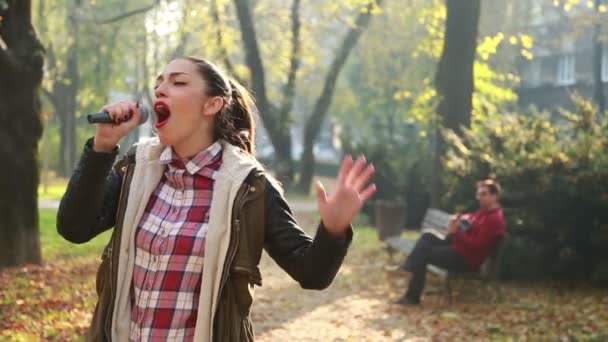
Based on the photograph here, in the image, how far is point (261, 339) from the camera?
7.98 metres

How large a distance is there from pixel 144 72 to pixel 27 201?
106 feet

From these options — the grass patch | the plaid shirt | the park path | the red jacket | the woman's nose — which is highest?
the woman's nose

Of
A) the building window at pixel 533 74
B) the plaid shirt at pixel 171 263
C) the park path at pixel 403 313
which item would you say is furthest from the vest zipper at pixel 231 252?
the building window at pixel 533 74

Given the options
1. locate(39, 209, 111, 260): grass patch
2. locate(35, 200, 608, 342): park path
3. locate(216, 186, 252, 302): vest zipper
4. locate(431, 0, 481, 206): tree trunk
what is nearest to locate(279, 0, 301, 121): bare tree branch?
locate(39, 209, 111, 260): grass patch

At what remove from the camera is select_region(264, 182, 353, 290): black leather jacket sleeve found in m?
2.58

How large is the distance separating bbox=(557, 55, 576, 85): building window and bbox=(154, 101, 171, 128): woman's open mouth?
50.4 metres

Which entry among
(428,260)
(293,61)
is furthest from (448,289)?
(293,61)

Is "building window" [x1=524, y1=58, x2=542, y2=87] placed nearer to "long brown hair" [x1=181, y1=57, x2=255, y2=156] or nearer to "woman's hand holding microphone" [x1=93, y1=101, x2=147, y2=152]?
"long brown hair" [x1=181, y1=57, x2=255, y2=156]

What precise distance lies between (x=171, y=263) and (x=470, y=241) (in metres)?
7.47

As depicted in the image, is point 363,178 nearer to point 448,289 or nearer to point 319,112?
point 448,289

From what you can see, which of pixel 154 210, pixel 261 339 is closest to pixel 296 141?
pixel 261 339

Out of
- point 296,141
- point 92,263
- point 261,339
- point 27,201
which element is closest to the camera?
point 261,339

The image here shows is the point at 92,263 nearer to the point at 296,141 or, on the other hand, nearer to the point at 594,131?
the point at 594,131

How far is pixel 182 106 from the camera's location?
2812 mm
